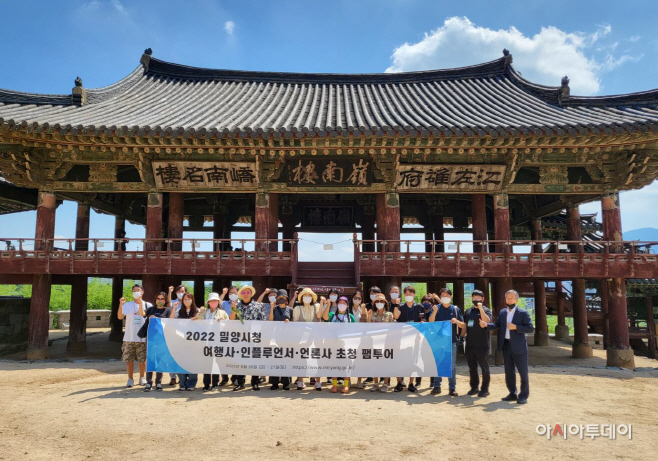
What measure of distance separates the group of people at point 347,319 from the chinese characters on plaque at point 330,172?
6.08 metres

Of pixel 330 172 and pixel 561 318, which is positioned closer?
pixel 330 172

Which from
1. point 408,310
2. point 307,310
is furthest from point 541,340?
point 307,310

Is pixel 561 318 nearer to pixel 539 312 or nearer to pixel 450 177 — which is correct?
pixel 539 312

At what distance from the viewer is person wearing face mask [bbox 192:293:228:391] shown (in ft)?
26.5

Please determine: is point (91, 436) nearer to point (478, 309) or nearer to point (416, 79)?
point (478, 309)

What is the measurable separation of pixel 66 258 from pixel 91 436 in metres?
9.24

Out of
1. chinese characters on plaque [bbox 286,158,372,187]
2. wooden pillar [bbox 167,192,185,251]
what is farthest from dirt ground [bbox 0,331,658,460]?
chinese characters on plaque [bbox 286,158,372,187]

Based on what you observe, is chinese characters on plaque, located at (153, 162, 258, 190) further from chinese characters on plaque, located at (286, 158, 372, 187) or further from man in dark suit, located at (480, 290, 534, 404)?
man in dark suit, located at (480, 290, 534, 404)

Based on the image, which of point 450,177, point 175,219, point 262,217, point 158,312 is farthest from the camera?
point 175,219

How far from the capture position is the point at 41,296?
13297 mm

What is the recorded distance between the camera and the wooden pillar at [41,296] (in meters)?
13.1

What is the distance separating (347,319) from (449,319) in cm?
205

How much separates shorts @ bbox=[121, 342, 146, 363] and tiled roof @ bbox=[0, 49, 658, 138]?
6734 mm

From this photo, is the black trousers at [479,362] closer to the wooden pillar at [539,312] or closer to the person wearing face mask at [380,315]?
the person wearing face mask at [380,315]
